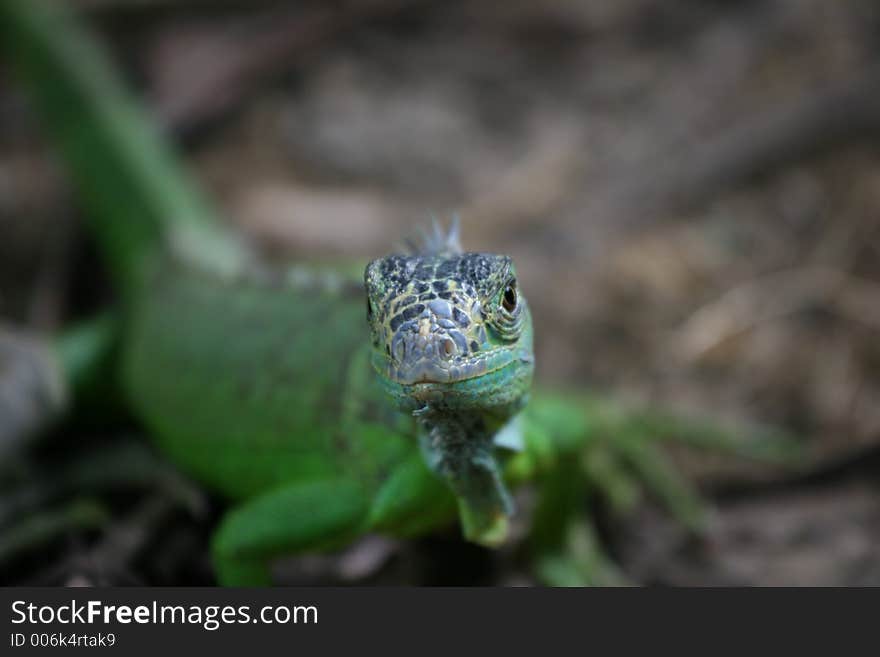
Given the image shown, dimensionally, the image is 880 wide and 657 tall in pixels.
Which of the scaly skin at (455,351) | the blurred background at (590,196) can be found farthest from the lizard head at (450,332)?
the blurred background at (590,196)

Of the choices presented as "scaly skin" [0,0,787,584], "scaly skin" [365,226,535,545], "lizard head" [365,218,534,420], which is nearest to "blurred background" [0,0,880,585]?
"scaly skin" [0,0,787,584]

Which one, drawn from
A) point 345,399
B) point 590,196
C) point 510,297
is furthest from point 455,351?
point 590,196

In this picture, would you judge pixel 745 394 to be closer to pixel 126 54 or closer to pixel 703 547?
pixel 703 547

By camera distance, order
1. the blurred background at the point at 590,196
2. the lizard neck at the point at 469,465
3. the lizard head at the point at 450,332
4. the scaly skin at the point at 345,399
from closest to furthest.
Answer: the lizard head at the point at 450,332
the scaly skin at the point at 345,399
the lizard neck at the point at 469,465
the blurred background at the point at 590,196

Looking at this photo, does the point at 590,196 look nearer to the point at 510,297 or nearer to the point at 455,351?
the point at 510,297

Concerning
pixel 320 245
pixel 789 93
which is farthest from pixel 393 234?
pixel 789 93

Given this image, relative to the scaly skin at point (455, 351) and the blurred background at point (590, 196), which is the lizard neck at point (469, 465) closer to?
the scaly skin at point (455, 351)

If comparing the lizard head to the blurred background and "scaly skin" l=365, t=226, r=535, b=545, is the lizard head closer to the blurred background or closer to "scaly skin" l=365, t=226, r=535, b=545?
"scaly skin" l=365, t=226, r=535, b=545
